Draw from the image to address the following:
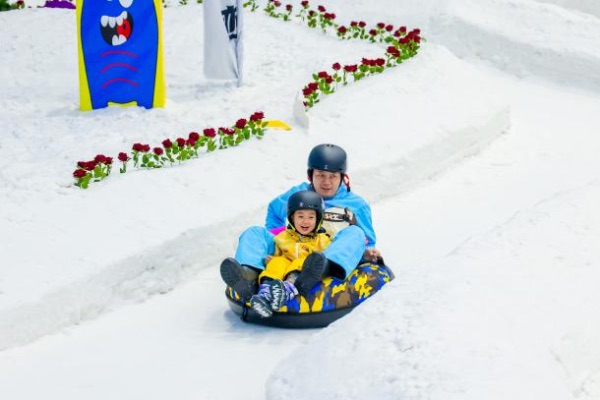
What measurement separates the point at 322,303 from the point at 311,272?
0.21m

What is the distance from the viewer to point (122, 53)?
34.2ft

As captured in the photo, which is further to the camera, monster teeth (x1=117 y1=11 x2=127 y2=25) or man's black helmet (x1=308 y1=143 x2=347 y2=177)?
monster teeth (x1=117 y1=11 x2=127 y2=25)

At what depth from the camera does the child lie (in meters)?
5.86

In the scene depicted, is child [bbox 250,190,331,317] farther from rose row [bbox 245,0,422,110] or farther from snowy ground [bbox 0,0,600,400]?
rose row [bbox 245,0,422,110]

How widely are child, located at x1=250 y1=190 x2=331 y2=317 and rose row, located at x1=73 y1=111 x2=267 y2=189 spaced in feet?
6.30

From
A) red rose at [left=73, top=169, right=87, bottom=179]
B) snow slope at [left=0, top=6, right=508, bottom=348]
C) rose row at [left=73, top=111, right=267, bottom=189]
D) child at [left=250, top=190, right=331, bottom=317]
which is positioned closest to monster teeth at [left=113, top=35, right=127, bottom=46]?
snow slope at [left=0, top=6, right=508, bottom=348]

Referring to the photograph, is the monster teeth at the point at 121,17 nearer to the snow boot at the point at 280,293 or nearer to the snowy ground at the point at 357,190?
the snowy ground at the point at 357,190

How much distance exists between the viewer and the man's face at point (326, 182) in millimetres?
6609

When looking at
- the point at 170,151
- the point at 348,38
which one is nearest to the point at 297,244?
the point at 170,151

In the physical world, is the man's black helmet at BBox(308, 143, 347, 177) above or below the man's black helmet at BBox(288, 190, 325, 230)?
above

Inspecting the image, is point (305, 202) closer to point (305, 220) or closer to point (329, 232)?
point (305, 220)

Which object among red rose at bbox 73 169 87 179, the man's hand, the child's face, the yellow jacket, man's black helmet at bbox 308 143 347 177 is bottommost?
the man's hand

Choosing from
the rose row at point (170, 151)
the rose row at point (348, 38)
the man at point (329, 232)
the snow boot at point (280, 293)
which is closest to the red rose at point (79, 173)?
the rose row at point (170, 151)

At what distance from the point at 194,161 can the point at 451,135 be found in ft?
9.51
